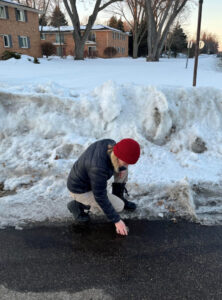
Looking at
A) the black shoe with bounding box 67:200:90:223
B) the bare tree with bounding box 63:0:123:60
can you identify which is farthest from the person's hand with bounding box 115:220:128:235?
the bare tree with bounding box 63:0:123:60

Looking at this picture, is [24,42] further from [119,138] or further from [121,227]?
[121,227]

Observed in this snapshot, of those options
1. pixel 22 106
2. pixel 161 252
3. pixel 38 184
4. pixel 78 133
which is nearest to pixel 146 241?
pixel 161 252

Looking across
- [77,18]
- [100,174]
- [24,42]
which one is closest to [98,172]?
[100,174]

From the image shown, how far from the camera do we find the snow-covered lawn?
333 centimetres

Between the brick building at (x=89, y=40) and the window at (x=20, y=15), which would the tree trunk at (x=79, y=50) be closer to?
the window at (x=20, y=15)

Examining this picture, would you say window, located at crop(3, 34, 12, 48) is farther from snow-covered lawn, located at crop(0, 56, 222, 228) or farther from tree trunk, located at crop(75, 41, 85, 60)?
snow-covered lawn, located at crop(0, 56, 222, 228)

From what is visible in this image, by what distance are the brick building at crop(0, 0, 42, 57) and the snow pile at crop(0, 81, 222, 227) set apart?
20.6m

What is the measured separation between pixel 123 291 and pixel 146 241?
0.69 meters

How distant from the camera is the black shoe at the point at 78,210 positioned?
2939mm

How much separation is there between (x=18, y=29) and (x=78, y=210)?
84.8 feet

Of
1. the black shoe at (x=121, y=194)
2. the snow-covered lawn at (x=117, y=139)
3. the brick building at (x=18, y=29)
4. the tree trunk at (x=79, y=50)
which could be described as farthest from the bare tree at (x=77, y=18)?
the black shoe at (x=121, y=194)

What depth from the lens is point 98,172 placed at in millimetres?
A: 2348

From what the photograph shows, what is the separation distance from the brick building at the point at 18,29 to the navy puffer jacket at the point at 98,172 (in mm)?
23442

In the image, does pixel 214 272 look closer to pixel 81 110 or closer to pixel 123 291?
pixel 123 291
